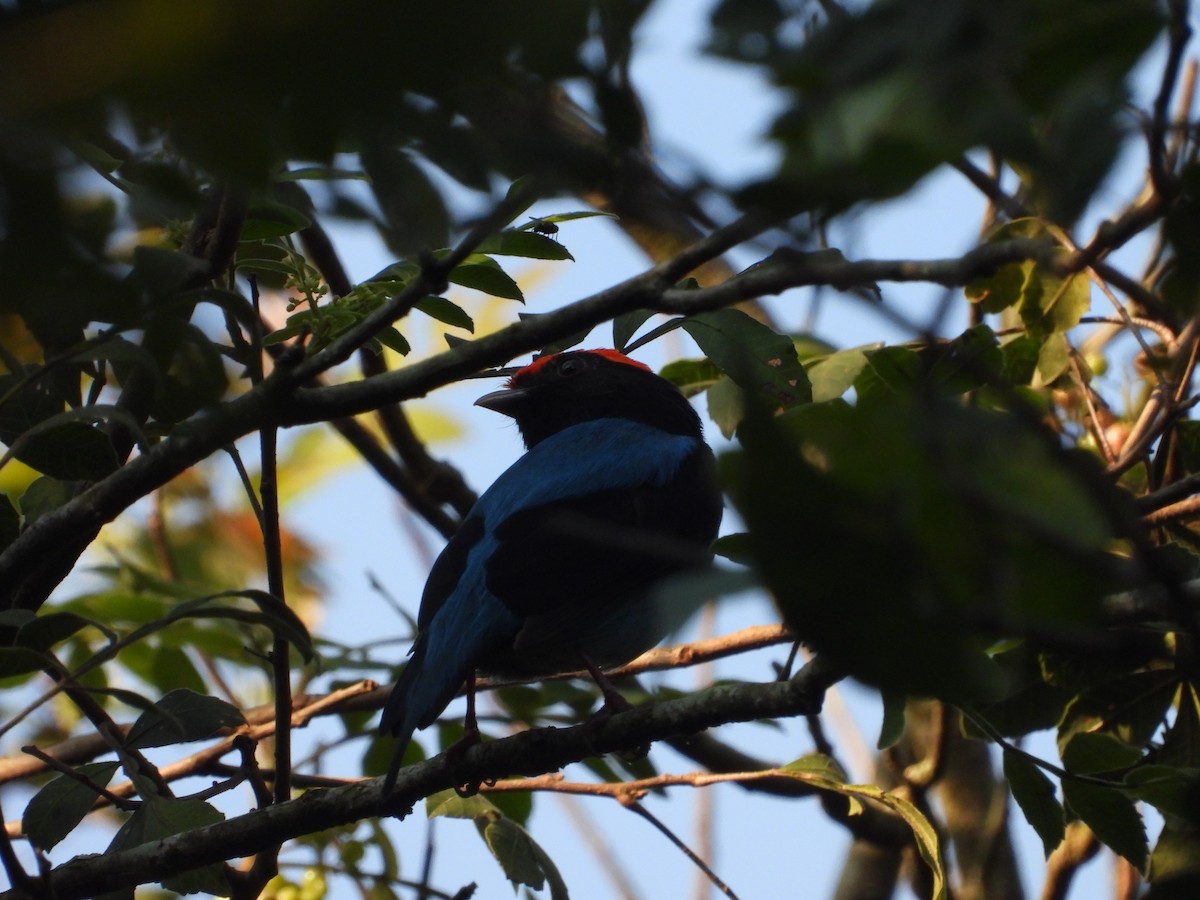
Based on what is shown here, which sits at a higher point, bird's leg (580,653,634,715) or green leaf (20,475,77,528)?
green leaf (20,475,77,528)

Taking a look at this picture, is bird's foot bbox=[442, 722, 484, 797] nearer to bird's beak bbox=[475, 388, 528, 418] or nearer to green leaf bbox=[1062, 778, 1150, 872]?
green leaf bbox=[1062, 778, 1150, 872]

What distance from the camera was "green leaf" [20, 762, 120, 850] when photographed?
3135mm

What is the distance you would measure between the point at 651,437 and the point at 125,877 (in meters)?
2.57

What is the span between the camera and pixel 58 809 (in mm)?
3178

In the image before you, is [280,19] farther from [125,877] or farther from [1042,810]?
[1042,810]

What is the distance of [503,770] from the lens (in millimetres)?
3553

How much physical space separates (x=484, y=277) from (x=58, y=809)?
5.51 feet

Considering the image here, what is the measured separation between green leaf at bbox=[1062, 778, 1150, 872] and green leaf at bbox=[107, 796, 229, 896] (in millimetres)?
2110

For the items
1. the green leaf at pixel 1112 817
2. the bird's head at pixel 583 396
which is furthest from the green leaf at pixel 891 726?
the bird's head at pixel 583 396

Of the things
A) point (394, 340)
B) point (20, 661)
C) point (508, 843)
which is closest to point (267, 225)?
point (394, 340)

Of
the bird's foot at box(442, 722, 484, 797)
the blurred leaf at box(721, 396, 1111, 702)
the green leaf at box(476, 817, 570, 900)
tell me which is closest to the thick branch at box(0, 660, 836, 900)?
the bird's foot at box(442, 722, 484, 797)

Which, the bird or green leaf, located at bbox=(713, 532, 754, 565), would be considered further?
the bird

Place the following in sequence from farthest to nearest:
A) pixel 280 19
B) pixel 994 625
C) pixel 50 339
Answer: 1. pixel 50 339
2. pixel 994 625
3. pixel 280 19

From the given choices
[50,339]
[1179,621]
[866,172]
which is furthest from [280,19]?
[50,339]
